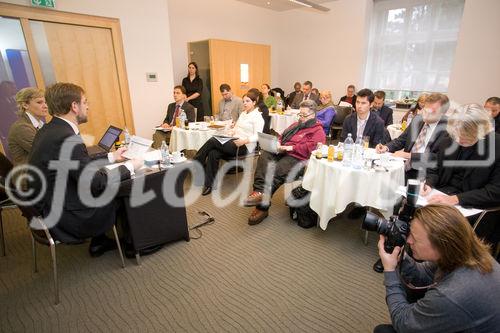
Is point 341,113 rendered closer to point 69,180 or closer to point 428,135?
Answer: point 428,135

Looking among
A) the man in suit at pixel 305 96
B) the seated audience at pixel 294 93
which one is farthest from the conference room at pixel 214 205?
the seated audience at pixel 294 93

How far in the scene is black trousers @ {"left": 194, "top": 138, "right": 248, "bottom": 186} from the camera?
12.2 feet

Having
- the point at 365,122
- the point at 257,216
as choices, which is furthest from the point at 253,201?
the point at 365,122

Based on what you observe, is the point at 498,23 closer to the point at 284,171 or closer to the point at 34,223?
the point at 284,171

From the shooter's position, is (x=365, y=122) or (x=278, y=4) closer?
(x=365, y=122)

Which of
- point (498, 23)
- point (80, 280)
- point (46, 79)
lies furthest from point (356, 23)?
point (80, 280)

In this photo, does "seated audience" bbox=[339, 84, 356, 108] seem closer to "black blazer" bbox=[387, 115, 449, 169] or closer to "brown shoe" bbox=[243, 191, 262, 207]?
"black blazer" bbox=[387, 115, 449, 169]

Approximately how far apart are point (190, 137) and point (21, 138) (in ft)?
6.11

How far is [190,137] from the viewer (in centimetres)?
383

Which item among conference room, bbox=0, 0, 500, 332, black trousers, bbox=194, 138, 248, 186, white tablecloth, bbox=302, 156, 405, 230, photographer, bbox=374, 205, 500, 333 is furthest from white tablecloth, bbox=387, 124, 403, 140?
photographer, bbox=374, 205, 500, 333

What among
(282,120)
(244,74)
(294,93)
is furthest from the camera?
(294,93)

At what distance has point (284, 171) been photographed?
2.99 meters

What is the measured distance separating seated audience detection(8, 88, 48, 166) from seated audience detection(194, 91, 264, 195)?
1829 mm

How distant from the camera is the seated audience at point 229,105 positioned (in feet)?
15.0
